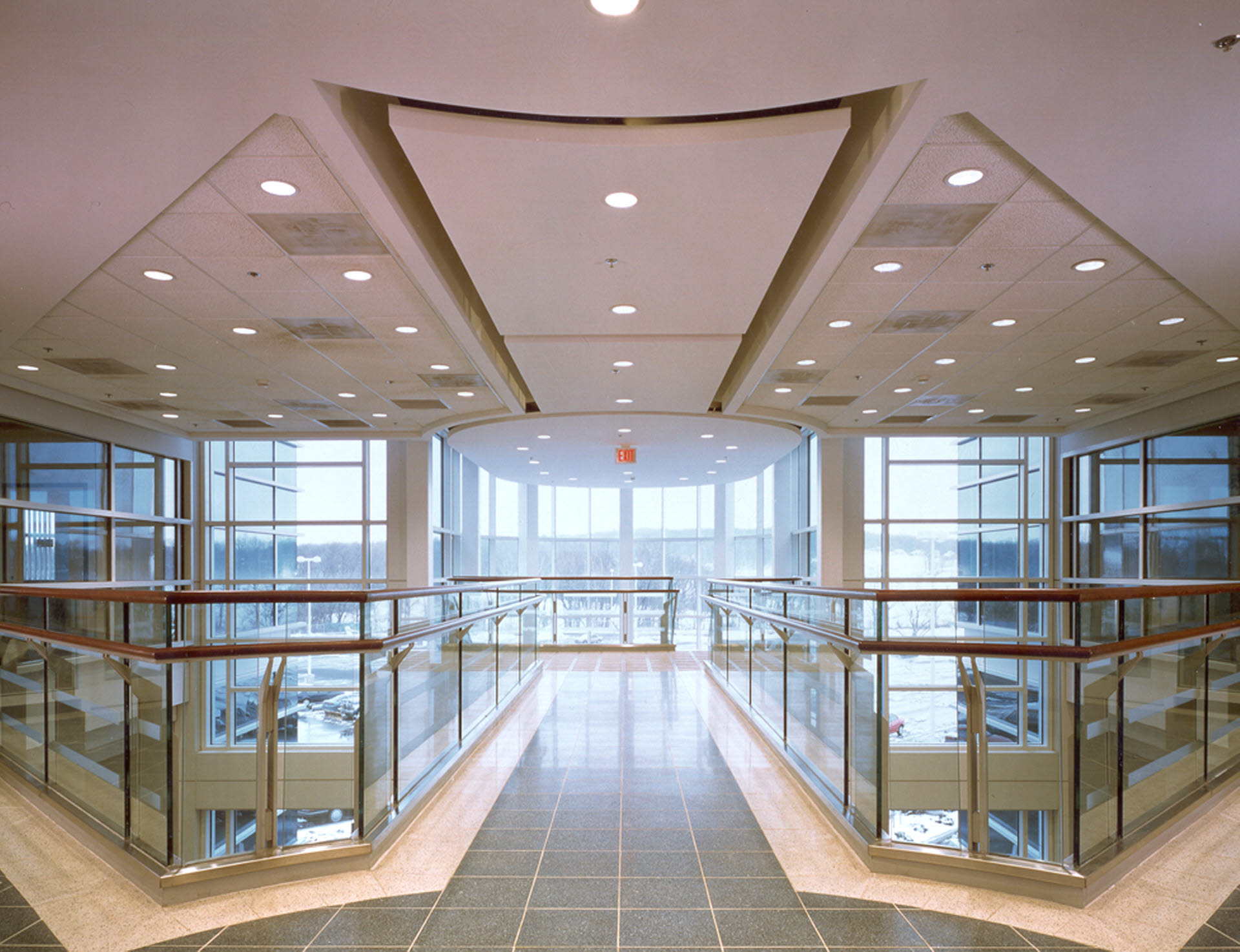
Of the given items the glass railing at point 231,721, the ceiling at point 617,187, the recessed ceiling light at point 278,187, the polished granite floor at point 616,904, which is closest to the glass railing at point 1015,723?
the polished granite floor at point 616,904

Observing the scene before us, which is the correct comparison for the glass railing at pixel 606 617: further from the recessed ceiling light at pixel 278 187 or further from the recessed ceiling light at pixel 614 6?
the recessed ceiling light at pixel 614 6

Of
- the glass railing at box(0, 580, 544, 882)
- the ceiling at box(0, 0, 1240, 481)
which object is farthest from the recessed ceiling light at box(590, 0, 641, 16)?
the glass railing at box(0, 580, 544, 882)

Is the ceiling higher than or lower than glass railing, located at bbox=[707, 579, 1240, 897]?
higher

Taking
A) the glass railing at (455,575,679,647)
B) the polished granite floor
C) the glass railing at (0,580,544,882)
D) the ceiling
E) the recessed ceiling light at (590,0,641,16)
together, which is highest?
the recessed ceiling light at (590,0,641,16)

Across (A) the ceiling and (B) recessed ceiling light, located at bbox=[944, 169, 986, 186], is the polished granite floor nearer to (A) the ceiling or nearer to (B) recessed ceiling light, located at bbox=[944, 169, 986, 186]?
(A) the ceiling

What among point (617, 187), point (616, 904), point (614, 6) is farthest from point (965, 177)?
point (616, 904)

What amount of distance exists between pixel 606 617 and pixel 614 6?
12.3 m

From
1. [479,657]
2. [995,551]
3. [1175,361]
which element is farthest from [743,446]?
[479,657]

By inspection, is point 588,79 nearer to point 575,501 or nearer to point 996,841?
point 996,841

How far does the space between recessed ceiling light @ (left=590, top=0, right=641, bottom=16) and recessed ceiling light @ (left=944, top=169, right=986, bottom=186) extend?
6.65ft

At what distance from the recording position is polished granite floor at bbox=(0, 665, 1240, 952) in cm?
→ 296

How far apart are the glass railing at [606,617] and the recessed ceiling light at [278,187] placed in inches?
375

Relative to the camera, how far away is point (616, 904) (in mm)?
3320

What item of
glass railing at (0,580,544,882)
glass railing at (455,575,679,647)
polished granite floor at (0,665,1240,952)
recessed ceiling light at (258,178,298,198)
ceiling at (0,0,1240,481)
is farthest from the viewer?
glass railing at (455,575,679,647)
